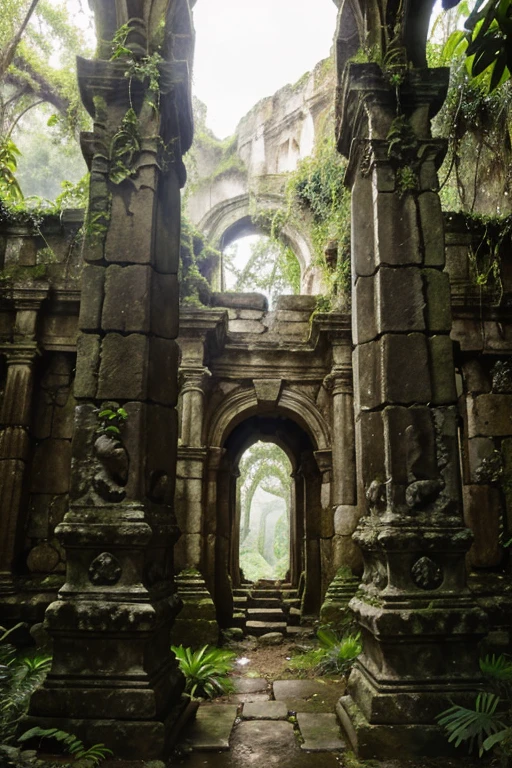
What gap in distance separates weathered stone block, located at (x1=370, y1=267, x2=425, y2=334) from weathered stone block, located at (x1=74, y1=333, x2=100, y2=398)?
6.43 feet

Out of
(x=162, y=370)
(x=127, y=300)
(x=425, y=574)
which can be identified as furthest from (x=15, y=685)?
(x=425, y=574)

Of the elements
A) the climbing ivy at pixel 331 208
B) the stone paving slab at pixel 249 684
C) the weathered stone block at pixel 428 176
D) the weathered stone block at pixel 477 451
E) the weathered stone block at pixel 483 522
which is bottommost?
the stone paving slab at pixel 249 684

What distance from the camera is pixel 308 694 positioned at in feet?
18.0

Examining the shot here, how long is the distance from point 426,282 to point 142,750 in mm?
3422

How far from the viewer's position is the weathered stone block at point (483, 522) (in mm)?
7039

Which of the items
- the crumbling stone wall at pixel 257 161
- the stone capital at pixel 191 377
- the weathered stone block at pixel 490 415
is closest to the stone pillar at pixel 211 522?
the stone capital at pixel 191 377

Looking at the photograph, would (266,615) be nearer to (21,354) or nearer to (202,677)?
(202,677)

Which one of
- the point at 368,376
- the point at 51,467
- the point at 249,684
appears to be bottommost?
the point at 249,684

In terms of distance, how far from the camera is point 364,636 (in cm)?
405

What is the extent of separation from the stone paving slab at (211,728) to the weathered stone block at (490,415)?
175 inches

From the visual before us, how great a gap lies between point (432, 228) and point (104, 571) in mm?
3236

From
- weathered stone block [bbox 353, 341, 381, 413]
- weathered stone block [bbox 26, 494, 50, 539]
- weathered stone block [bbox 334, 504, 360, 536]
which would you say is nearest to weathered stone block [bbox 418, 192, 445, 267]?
weathered stone block [bbox 353, 341, 381, 413]

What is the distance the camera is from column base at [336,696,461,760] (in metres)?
3.32

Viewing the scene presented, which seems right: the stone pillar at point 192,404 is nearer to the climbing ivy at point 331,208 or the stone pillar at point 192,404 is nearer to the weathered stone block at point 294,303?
the weathered stone block at point 294,303
